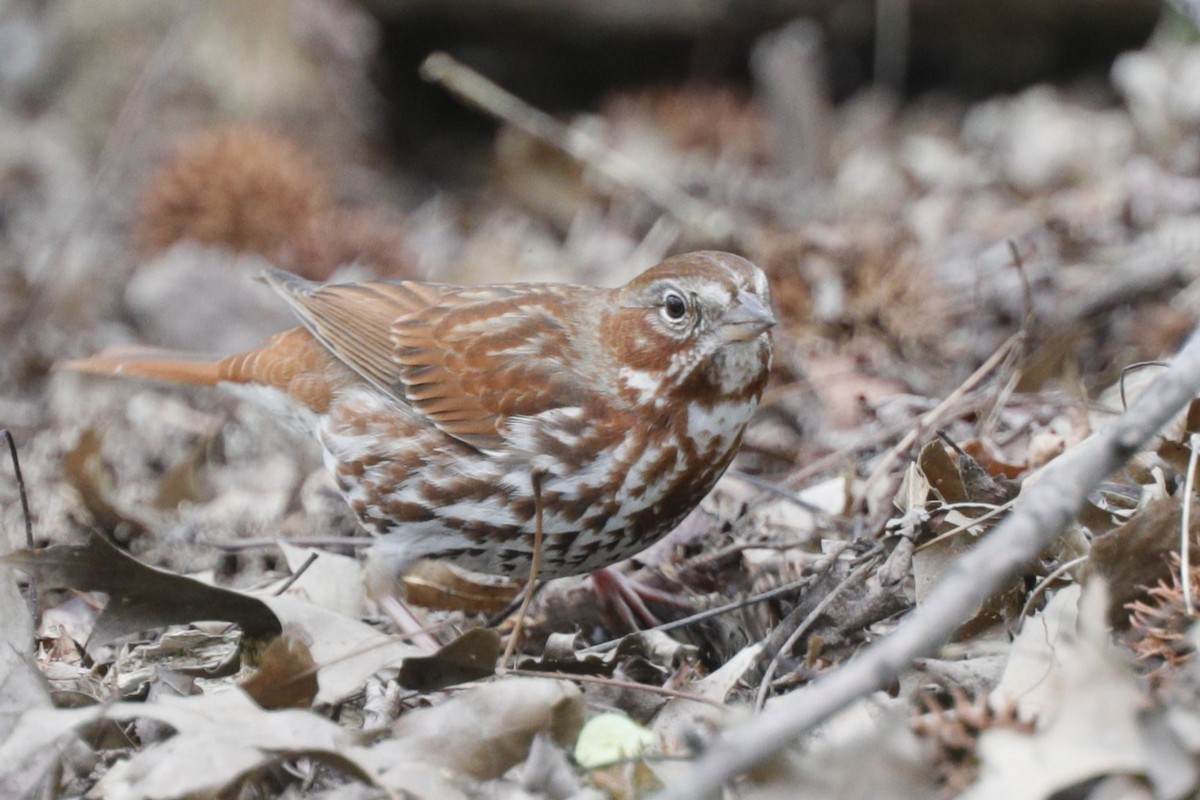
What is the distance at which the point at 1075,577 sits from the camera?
119 inches

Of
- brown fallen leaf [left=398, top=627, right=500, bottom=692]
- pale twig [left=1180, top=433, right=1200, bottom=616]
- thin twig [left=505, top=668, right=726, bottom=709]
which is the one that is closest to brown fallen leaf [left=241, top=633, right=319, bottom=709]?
brown fallen leaf [left=398, top=627, right=500, bottom=692]

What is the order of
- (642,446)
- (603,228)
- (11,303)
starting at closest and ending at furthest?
(642,446)
(11,303)
(603,228)

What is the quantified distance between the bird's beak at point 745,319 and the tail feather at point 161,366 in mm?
2282

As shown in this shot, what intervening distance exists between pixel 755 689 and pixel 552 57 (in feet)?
24.1

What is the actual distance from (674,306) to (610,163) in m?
3.68

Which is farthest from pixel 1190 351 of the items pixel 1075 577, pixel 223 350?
pixel 223 350

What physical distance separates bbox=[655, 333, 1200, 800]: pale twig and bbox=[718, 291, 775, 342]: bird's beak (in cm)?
124

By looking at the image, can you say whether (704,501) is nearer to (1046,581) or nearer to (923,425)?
(923,425)

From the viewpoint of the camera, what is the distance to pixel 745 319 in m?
3.65

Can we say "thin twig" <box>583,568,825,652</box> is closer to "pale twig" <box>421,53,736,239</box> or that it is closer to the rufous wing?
the rufous wing

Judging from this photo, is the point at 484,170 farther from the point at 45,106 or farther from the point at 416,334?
the point at 416,334

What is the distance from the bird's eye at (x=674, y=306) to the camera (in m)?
3.84

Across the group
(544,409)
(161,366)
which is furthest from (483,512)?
(161,366)

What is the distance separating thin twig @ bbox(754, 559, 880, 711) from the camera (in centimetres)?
310
